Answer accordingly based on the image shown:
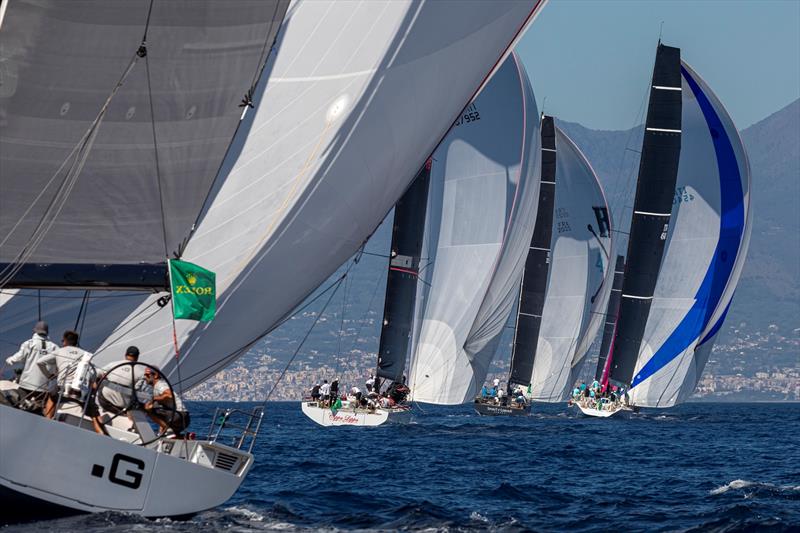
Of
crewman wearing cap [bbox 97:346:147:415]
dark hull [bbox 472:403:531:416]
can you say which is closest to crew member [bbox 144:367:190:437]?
crewman wearing cap [bbox 97:346:147:415]

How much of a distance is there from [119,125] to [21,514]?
4.40 meters

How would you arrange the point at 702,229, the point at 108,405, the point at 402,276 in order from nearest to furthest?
1. the point at 108,405
2. the point at 402,276
3. the point at 702,229

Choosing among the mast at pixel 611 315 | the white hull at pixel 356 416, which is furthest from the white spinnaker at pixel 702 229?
the white hull at pixel 356 416

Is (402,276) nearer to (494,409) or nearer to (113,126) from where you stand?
(494,409)

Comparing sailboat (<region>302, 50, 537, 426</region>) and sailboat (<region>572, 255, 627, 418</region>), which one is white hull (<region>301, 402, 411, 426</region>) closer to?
sailboat (<region>302, 50, 537, 426</region>)

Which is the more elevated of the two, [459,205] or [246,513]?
[459,205]

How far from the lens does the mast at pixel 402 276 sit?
141 feet

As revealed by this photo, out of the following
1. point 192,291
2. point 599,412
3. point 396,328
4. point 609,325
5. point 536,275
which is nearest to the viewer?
point 192,291

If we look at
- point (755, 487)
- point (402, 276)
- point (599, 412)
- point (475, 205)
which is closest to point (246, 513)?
point (755, 487)

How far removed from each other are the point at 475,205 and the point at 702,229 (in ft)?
35.9

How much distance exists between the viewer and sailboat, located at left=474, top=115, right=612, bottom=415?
54.8m

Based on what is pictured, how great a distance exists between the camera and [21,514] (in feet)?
43.6

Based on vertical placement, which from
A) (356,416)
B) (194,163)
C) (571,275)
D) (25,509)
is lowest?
(356,416)

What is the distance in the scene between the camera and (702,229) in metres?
50.3
